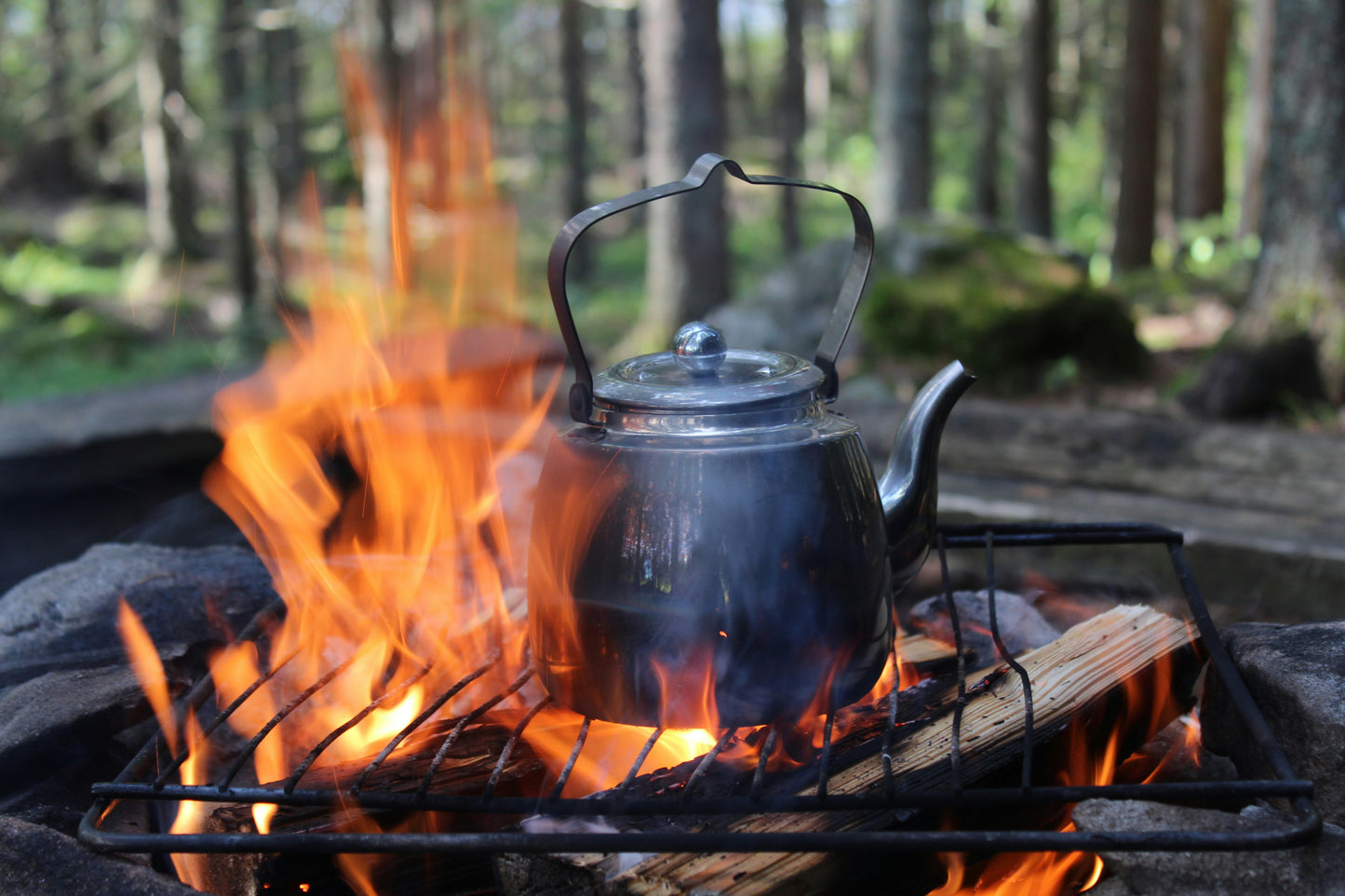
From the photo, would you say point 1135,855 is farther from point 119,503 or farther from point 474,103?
point 474,103

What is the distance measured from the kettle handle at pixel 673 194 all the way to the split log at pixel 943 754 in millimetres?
537

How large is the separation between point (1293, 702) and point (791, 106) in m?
13.2

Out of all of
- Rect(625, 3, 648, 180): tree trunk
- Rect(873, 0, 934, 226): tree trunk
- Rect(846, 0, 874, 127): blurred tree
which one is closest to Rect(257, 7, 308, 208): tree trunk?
Rect(625, 3, 648, 180): tree trunk

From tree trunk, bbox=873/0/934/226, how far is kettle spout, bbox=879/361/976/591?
20.1ft

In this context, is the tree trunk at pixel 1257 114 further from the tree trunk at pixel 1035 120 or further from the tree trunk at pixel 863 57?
the tree trunk at pixel 863 57

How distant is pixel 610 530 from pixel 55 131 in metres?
18.2

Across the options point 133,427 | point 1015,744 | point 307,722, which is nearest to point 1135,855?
point 1015,744

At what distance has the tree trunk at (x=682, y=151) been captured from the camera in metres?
6.24

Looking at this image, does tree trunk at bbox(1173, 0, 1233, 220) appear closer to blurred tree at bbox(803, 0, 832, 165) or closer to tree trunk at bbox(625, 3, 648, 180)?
A: tree trunk at bbox(625, 3, 648, 180)

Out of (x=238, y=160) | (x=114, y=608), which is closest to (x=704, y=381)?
(x=114, y=608)

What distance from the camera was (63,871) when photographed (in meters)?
1.24

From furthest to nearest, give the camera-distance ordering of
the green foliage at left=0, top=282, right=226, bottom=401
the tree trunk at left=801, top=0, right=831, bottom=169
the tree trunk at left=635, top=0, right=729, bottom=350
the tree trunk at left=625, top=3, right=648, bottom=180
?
1. the tree trunk at left=801, top=0, right=831, bottom=169
2. the tree trunk at left=625, top=3, right=648, bottom=180
3. the green foliage at left=0, top=282, right=226, bottom=401
4. the tree trunk at left=635, top=0, right=729, bottom=350

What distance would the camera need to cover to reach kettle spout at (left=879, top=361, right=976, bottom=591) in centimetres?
159

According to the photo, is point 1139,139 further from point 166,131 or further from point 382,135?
point 166,131
